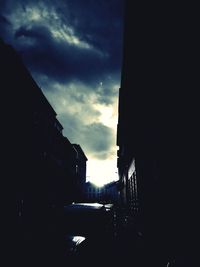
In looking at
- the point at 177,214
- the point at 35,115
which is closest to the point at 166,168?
the point at 177,214

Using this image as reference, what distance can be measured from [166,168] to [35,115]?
21.3 metres

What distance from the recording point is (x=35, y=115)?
23.1 meters

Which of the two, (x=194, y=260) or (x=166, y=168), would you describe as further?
(x=166, y=168)

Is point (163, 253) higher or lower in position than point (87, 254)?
higher

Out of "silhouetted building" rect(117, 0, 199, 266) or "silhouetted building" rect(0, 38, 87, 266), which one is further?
"silhouetted building" rect(0, 38, 87, 266)

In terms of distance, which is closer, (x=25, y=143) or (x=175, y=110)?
(x=175, y=110)

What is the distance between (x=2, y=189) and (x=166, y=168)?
49.0 ft

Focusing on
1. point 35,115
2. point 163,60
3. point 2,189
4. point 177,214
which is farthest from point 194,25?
point 35,115

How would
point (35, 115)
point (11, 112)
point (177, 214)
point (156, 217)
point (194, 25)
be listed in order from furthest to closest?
1. point (35, 115)
2. point (11, 112)
3. point (156, 217)
4. point (177, 214)
5. point (194, 25)

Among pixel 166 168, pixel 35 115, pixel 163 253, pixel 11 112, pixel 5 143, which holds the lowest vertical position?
pixel 163 253

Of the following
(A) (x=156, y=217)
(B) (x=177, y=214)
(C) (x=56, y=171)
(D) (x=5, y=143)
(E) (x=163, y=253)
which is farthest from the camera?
(C) (x=56, y=171)

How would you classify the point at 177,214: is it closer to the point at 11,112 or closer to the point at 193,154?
the point at 193,154

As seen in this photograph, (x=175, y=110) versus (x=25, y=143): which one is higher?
(x=25, y=143)

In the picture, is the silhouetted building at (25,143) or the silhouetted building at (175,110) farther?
the silhouetted building at (25,143)
